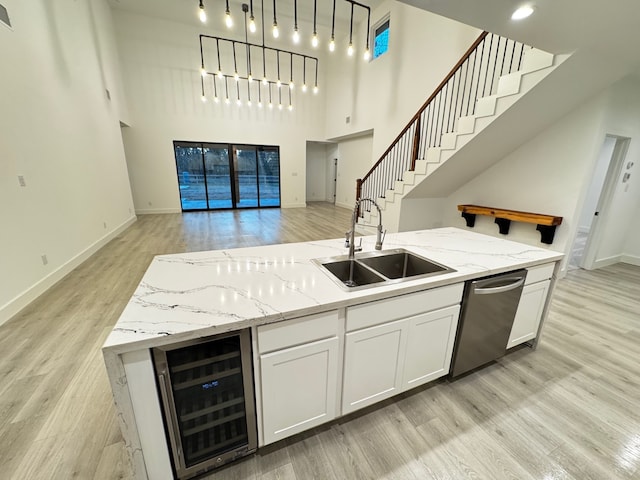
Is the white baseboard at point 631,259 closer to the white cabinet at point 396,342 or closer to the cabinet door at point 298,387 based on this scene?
the white cabinet at point 396,342

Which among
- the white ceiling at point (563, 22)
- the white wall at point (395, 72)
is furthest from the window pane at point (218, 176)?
the white ceiling at point (563, 22)

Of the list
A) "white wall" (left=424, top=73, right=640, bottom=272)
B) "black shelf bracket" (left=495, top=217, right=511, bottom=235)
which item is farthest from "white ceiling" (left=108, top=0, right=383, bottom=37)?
"black shelf bracket" (left=495, top=217, right=511, bottom=235)

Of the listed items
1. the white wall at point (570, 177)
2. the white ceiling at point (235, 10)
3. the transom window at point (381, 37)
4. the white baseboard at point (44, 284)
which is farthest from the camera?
the transom window at point (381, 37)

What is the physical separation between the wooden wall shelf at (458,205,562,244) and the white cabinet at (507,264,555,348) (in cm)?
204

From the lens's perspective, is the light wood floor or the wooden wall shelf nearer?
the light wood floor

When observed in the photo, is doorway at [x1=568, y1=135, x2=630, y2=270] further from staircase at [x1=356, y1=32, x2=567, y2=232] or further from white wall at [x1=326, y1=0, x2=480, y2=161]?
white wall at [x1=326, y1=0, x2=480, y2=161]

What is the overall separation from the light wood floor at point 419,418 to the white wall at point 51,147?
627mm

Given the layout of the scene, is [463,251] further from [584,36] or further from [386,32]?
[386,32]

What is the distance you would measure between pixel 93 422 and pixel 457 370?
2292mm

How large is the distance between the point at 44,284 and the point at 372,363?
3742mm

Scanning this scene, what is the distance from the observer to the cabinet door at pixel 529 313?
74.5 inches

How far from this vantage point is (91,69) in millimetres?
4707

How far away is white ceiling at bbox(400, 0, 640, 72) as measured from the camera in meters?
1.80

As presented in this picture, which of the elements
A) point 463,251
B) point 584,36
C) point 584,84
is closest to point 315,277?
point 463,251
